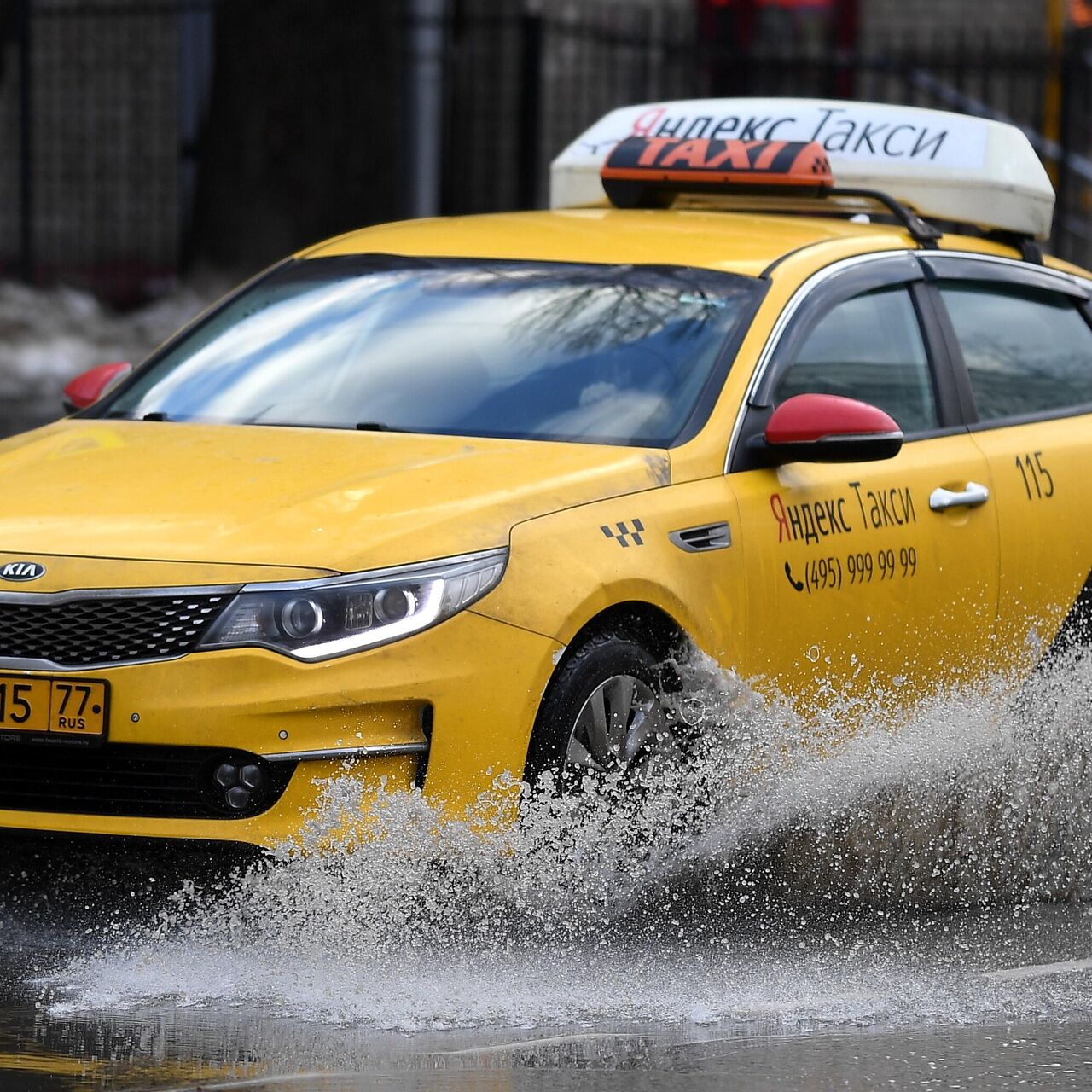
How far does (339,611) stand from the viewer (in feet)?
15.6

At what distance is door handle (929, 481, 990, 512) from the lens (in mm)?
6176

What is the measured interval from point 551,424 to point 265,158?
488 inches

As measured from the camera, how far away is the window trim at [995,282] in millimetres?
6613

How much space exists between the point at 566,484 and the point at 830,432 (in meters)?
0.75

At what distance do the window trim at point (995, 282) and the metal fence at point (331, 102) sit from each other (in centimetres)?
1055

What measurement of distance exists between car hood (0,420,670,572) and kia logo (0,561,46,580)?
0.13 ft

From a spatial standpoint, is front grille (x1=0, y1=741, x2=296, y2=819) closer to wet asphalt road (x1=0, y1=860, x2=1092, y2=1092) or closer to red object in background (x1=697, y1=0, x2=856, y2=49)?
wet asphalt road (x1=0, y1=860, x2=1092, y2=1092)

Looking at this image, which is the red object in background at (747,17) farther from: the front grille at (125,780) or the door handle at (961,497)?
the front grille at (125,780)

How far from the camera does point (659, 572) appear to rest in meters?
5.25

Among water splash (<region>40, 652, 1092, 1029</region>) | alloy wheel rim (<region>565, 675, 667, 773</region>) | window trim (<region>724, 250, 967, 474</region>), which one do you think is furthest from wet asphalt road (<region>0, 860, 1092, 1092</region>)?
window trim (<region>724, 250, 967, 474</region>)

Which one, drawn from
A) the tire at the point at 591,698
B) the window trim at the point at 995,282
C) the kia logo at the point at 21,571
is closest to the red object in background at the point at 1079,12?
the window trim at the point at 995,282

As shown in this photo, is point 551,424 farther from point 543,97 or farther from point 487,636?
point 543,97

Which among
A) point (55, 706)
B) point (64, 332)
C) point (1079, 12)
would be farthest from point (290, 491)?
point (1079, 12)

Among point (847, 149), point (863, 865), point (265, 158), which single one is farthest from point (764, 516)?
point (265, 158)
